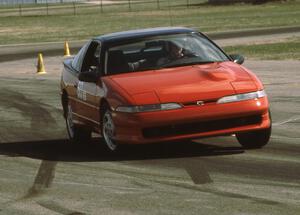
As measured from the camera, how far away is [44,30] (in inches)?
2175

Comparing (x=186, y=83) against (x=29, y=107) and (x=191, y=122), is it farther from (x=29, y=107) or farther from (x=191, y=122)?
(x=29, y=107)

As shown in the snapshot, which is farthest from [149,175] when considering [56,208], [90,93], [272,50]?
[272,50]

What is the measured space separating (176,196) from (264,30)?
119 ft

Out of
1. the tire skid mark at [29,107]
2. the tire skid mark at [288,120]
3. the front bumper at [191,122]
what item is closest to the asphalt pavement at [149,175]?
the tire skid mark at [288,120]

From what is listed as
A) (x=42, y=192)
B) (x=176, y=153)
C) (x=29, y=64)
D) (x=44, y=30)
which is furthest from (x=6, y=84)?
(x=44, y=30)

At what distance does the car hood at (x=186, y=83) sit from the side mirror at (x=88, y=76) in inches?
13.3

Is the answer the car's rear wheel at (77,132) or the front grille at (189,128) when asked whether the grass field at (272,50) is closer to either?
the car's rear wheel at (77,132)

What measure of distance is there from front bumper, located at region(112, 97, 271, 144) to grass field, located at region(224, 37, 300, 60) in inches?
→ 593

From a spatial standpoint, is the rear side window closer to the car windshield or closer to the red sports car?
the red sports car

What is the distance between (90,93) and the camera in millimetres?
10500

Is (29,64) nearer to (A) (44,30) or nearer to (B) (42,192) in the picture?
(B) (42,192)

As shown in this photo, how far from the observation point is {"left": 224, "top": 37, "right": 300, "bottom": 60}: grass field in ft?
84.2

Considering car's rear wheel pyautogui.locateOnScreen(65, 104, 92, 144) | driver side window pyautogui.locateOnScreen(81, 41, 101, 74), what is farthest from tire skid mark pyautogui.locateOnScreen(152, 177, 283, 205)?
car's rear wheel pyautogui.locateOnScreen(65, 104, 92, 144)

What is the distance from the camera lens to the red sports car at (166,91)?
920cm
